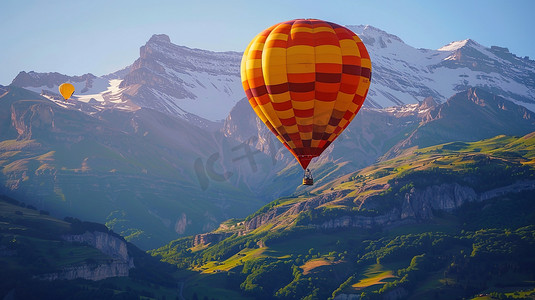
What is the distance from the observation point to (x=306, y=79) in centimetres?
10038

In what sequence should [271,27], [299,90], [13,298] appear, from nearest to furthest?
[299,90], [271,27], [13,298]

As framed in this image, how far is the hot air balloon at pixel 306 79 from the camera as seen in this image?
10088cm

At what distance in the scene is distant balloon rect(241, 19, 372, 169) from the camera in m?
101

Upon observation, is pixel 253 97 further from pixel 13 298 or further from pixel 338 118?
pixel 13 298

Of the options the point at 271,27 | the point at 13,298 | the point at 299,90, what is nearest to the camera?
the point at 299,90

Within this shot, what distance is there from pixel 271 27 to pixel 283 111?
13142mm

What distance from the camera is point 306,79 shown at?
100375 mm

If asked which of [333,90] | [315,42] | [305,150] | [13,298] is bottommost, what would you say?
[13,298]

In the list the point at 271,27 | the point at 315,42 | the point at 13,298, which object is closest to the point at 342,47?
the point at 315,42

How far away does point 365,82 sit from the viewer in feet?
352

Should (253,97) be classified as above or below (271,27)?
below

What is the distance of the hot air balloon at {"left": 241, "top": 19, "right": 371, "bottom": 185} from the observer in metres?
101

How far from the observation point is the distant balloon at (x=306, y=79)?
100875 mm

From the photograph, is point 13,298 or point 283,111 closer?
point 283,111
